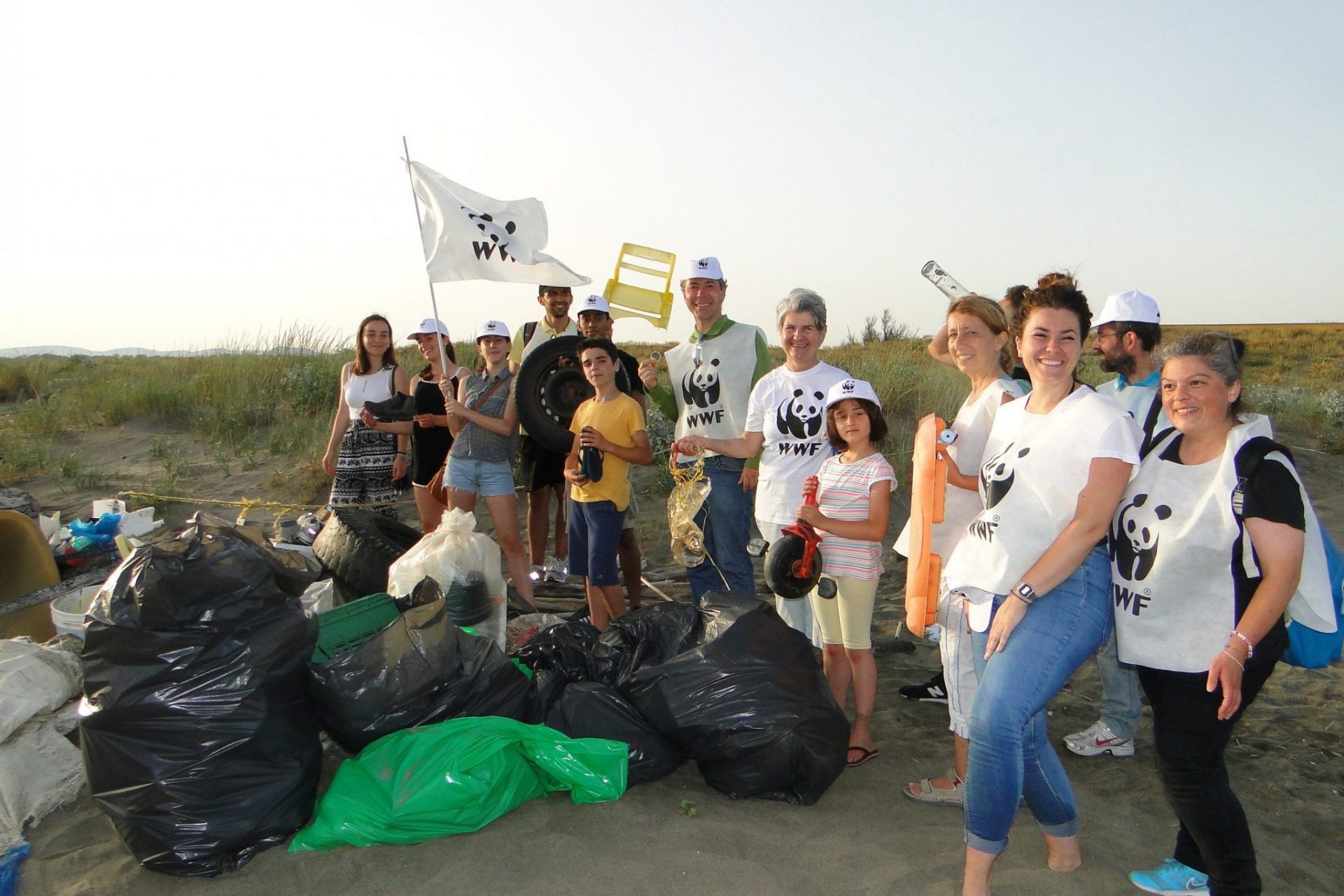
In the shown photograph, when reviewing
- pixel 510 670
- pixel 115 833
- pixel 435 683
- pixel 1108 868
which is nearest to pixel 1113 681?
pixel 1108 868

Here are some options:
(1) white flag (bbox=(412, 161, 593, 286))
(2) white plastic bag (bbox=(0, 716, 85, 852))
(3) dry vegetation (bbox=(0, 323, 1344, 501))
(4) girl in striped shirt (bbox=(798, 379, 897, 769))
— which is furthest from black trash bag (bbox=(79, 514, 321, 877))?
(3) dry vegetation (bbox=(0, 323, 1344, 501))

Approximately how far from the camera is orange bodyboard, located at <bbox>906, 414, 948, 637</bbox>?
9.23 ft

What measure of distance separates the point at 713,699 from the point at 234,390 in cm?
993

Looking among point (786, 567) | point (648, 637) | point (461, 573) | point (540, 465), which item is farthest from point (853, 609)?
point (540, 465)

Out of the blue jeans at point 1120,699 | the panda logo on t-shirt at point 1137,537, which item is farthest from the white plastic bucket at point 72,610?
the blue jeans at point 1120,699

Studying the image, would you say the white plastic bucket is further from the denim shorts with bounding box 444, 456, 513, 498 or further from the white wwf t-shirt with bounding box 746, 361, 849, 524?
the white wwf t-shirt with bounding box 746, 361, 849, 524

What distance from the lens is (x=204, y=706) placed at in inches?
106

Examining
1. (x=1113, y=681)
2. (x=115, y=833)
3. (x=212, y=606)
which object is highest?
(x=212, y=606)

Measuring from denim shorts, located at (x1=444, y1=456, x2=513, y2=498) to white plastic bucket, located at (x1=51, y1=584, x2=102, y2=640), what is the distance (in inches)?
75.8

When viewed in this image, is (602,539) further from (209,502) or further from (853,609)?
(209,502)

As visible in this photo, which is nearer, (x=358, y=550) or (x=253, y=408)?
(x=358, y=550)

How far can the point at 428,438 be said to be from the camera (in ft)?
19.1

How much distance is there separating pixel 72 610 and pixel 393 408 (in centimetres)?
212

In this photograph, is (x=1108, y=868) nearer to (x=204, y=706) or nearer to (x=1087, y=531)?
(x=1087, y=531)
